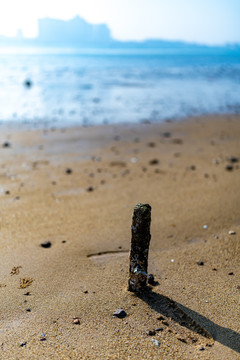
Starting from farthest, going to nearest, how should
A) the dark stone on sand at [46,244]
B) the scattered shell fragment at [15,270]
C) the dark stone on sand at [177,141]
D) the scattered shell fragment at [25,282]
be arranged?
the dark stone on sand at [177,141], the dark stone on sand at [46,244], the scattered shell fragment at [15,270], the scattered shell fragment at [25,282]

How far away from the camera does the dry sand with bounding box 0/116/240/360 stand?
3240 millimetres

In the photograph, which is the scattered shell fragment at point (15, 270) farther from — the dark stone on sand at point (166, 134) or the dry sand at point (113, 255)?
the dark stone on sand at point (166, 134)

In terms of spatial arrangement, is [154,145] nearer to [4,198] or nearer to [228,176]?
[228,176]

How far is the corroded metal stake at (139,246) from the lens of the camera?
352 cm

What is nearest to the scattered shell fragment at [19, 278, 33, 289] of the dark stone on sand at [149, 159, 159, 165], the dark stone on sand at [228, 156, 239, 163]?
the dark stone on sand at [149, 159, 159, 165]

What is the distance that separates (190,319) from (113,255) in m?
1.58

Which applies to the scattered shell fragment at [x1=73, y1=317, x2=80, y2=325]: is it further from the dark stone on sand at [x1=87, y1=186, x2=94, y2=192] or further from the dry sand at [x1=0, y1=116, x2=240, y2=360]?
the dark stone on sand at [x1=87, y1=186, x2=94, y2=192]

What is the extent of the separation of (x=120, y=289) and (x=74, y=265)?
2.73 feet

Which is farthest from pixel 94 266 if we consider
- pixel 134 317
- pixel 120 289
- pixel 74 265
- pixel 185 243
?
pixel 185 243

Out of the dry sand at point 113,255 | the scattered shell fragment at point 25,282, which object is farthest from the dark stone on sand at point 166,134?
the scattered shell fragment at point 25,282

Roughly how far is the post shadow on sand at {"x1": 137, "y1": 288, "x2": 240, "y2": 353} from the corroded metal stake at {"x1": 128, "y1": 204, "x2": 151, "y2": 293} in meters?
0.16

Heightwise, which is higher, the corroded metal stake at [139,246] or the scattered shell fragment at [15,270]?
the corroded metal stake at [139,246]

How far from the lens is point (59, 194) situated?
6.92 meters

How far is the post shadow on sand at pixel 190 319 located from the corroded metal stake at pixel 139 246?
156 mm
